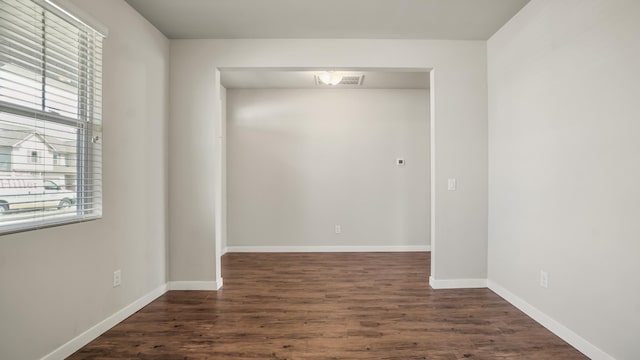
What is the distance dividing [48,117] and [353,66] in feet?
8.44

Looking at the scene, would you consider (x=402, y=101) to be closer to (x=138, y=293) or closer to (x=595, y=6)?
(x=595, y=6)

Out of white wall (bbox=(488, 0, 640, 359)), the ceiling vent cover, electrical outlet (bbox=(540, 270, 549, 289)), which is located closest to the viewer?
white wall (bbox=(488, 0, 640, 359))

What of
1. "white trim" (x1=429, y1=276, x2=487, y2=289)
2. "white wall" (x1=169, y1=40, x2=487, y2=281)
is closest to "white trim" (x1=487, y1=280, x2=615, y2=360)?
"white trim" (x1=429, y1=276, x2=487, y2=289)

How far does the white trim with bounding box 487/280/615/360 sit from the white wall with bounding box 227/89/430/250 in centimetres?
194

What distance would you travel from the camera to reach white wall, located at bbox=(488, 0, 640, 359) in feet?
5.57

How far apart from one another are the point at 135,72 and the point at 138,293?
6.49ft

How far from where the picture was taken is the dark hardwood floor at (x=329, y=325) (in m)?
1.96

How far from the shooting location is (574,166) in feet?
6.66

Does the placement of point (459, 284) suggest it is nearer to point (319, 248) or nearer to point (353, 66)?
point (319, 248)

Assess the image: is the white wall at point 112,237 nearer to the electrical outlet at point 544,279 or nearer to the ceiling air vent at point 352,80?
the ceiling air vent at point 352,80

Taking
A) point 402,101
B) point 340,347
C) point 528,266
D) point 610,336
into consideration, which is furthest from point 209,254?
point 402,101

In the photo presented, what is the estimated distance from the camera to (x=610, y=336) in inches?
70.6

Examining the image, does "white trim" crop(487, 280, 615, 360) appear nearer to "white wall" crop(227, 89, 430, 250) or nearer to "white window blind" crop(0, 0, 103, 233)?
"white wall" crop(227, 89, 430, 250)

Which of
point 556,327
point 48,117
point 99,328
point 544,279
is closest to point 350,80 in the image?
point 544,279
